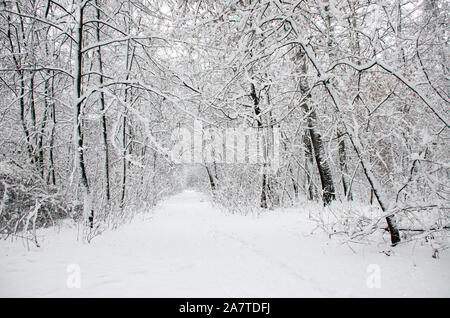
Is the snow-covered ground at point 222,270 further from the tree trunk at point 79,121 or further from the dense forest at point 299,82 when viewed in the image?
the tree trunk at point 79,121

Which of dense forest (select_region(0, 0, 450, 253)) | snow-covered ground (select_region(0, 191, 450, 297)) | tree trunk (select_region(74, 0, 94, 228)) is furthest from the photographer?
tree trunk (select_region(74, 0, 94, 228))

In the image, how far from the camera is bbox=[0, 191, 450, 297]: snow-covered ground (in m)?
1.96

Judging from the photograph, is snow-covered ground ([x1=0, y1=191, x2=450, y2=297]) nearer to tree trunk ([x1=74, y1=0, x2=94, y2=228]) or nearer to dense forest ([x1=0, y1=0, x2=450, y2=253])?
dense forest ([x1=0, y1=0, x2=450, y2=253])

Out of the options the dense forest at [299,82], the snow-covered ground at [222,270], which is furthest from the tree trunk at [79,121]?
the snow-covered ground at [222,270]

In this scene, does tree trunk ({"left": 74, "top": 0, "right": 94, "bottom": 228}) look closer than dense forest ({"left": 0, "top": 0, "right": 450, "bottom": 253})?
No

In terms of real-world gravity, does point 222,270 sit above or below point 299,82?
below

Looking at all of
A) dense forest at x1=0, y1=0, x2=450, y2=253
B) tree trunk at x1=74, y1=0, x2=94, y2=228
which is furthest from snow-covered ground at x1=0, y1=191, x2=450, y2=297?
tree trunk at x1=74, y1=0, x2=94, y2=228

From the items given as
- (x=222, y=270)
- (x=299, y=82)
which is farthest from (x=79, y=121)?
(x=299, y=82)

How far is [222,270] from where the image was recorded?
2.52 m

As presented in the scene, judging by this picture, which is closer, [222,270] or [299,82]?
[222,270]

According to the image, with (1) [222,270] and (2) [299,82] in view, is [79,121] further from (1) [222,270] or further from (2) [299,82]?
(2) [299,82]

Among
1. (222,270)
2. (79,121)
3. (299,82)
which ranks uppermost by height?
(299,82)

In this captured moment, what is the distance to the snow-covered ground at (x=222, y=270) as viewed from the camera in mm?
1961
